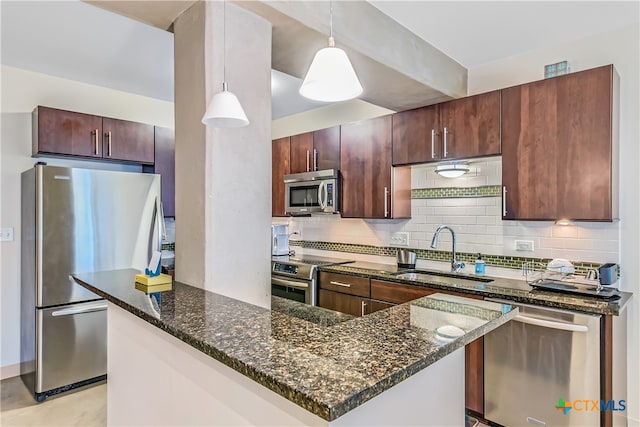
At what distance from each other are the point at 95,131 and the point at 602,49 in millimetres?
3983

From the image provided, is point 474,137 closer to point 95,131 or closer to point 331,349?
point 331,349

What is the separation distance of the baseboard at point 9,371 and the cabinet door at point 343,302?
8.60ft

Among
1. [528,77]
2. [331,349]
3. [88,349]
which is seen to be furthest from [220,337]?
[528,77]

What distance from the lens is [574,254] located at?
101 inches

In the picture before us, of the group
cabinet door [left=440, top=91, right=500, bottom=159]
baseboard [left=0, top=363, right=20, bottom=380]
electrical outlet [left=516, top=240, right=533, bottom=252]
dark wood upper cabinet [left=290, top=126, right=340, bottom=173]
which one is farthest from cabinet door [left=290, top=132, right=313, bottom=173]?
baseboard [left=0, top=363, right=20, bottom=380]

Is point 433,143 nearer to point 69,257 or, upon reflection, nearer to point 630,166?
point 630,166

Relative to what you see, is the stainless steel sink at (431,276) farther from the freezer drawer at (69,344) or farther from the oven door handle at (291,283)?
the freezer drawer at (69,344)

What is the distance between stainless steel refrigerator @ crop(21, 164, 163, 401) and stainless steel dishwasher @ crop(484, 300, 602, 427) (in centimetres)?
284

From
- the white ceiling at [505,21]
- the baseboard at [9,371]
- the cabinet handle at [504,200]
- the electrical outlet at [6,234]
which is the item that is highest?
the white ceiling at [505,21]

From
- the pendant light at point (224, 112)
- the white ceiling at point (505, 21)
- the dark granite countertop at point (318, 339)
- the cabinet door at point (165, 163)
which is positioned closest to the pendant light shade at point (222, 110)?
the pendant light at point (224, 112)

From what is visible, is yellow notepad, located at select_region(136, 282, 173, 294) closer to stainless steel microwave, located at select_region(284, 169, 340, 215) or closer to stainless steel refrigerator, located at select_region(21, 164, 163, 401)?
stainless steel refrigerator, located at select_region(21, 164, 163, 401)

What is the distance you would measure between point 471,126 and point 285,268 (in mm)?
2083

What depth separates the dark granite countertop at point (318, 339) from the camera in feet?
2.45

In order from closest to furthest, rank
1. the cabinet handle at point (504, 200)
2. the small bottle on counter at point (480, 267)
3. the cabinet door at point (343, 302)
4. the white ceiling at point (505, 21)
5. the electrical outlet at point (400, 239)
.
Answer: the white ceiling at point (505, 21)
the cabinet handle at point (504, 200)
the small bottle on counter at point (480, 267)
the cabinet door at point (343, 302)
the electrical outlet at point (400, 239)
